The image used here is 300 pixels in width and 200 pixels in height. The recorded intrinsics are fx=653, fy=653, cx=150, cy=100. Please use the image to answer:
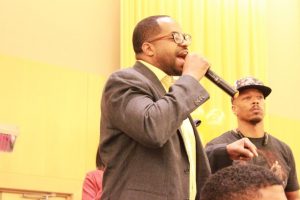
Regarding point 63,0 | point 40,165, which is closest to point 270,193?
point 40,165

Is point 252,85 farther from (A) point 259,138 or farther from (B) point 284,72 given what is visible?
(B) point 284,72

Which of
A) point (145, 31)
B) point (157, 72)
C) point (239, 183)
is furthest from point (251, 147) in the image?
point (239, 183)

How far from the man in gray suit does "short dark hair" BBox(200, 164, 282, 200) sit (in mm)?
558

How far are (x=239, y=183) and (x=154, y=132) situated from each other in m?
0.62

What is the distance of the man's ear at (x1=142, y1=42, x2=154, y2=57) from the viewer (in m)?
2.68

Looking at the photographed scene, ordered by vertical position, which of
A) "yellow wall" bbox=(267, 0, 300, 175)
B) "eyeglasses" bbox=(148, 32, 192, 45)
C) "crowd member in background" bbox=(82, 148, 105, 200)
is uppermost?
"yellow wall" bbox=(267, 0, 300, 175)

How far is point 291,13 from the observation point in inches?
275

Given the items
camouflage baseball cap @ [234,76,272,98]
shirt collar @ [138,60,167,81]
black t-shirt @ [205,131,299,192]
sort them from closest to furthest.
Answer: shirt collar @ [138,60,167,81] < black t-shirt @ [205,131,299,192] < camouflage baseball cap @ [234,76,272,98]

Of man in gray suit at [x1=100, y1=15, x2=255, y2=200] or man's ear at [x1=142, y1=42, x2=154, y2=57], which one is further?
man's ear at [x1=142, y1=42, x2=154, y2=57]

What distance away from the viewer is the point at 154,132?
7.50 feet

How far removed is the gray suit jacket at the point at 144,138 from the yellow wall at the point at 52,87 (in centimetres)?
240

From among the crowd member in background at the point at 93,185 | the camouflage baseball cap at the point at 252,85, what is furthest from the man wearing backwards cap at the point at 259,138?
the crowd member in background at the point at 93,185

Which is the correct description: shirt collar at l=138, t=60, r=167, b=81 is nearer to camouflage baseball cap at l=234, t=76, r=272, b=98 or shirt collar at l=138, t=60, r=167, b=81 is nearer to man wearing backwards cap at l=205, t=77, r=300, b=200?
man wearing backwards cap at l=205, t=77, r=300, b=200

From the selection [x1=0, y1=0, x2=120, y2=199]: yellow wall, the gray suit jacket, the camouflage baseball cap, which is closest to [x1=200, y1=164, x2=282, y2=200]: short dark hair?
the gray suit jacket
